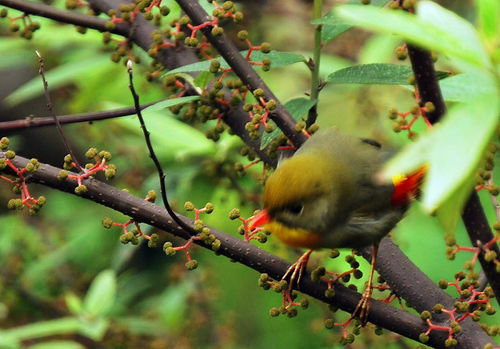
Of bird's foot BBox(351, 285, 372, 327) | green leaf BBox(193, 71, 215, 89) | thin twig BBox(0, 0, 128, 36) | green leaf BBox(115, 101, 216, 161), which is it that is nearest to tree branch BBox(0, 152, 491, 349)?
bird's foot BBox(351, 285, 372, 327)

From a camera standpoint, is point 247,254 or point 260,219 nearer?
point 247,254

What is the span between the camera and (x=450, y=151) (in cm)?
94

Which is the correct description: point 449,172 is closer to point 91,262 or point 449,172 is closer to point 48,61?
point 91,262

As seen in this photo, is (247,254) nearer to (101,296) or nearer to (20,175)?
(20,175)

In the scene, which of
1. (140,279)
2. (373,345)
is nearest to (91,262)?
(140,279)

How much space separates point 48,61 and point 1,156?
109 inches

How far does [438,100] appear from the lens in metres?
1.79

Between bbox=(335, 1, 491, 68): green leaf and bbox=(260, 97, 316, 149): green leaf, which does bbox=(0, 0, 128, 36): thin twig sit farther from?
bbox=(335, 1, 491, 68): green leaf

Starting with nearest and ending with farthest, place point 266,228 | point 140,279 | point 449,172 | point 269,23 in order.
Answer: point 449,172
point 266,228
point 140,279
point 269,23

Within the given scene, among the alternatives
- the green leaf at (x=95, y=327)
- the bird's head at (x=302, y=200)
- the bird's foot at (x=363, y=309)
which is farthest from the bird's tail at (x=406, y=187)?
the green leaf at (x=95, y=327)

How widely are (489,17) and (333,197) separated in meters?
1.23

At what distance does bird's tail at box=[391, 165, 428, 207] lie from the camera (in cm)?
232

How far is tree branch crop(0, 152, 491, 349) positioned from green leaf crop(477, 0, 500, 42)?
3.09 feet

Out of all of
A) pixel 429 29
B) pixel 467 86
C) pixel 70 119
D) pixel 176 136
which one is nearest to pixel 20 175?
pixel 70 119
